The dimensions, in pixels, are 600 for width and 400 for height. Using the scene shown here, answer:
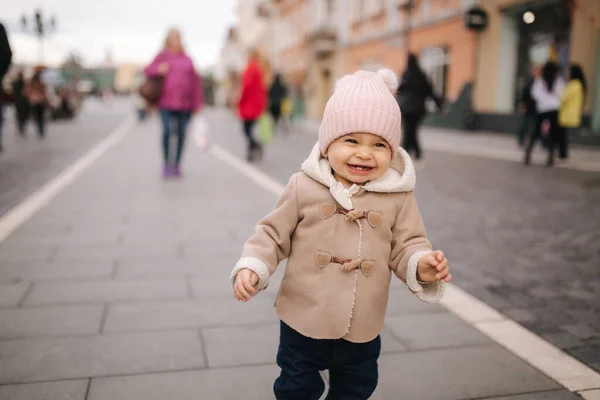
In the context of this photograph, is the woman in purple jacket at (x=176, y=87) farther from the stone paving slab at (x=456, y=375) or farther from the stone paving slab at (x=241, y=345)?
the stone paving slab at (x=456, y=375)

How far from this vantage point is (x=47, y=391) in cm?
242

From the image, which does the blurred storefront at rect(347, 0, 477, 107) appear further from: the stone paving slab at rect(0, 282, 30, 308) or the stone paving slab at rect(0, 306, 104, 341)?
the stone paving slab at rect(0, 306, 104, 341)

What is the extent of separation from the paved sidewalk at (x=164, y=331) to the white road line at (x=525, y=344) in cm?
7

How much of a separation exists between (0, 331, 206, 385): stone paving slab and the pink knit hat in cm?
Result: 134

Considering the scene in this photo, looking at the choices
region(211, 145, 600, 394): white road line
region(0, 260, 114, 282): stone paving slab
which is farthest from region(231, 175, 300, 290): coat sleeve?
region(0, 260, 114, 282): stone paving slab

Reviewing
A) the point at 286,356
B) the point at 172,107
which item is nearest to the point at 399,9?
the point at 172,107

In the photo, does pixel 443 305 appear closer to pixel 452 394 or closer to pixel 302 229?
pixel 452 394

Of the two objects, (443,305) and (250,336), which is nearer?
(250,336)

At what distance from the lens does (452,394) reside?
8.05 feet

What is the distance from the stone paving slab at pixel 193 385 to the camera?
2412 millimetres

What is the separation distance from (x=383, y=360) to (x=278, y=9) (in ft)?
140

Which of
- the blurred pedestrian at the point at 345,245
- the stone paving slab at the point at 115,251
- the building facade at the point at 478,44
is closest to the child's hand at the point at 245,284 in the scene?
the blurred pedestrian at the point at 345,245

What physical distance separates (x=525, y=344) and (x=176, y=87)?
21.0 feet

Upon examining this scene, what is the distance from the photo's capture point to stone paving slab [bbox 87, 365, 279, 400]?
241 centimetres
